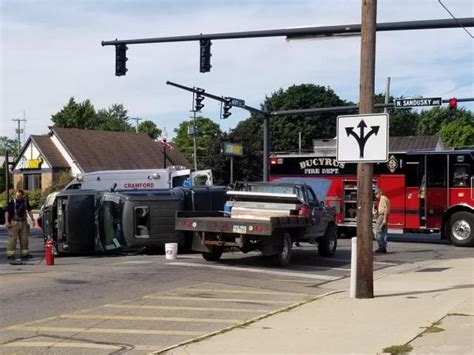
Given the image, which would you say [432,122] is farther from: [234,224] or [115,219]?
[234,224]

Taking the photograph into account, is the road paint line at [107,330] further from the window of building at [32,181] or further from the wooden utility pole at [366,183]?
the window of building at [32,181]

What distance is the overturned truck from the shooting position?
56.6 ft

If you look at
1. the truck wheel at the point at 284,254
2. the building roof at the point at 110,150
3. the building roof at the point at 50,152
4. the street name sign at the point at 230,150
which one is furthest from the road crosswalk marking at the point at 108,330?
the building roof at the point at 50,152

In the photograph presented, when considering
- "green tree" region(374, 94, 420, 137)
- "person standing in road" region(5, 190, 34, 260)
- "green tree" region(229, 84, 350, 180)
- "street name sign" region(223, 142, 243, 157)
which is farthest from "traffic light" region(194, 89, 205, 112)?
"green tree" region(374, 94, 420, 137)

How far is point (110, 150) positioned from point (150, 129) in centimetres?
5777

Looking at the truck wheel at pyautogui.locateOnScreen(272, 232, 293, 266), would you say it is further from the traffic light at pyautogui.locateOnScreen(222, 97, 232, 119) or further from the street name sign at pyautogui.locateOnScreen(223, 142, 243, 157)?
the street name sign at pyautogui.locateOnScreen(223, 142, 243, 157)

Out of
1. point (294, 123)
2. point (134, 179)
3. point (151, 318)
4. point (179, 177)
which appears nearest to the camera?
point (151, 318)

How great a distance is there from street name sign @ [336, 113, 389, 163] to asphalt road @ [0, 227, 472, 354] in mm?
2481

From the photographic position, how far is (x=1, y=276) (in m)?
13.0

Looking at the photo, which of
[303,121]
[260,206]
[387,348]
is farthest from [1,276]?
[303,121]

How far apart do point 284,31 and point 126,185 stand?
1260cm

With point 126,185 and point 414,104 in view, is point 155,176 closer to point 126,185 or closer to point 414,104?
point 126,185

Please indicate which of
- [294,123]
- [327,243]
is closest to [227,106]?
[327,243]

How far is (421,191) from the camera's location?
22.5m
